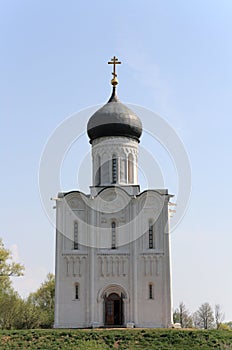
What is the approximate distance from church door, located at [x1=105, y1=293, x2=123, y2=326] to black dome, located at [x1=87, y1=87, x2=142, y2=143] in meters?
8.79

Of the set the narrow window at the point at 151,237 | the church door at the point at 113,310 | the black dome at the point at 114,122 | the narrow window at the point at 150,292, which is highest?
the black dome at the point at 114,122

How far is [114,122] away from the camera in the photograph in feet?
103

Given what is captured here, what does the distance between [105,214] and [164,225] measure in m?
3.13

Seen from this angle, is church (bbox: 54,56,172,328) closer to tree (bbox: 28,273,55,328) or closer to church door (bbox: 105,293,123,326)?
church door (bbox: 105,293,123,326)

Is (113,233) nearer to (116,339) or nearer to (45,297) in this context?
(116,339)

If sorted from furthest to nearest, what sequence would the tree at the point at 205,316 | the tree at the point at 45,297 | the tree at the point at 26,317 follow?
the tree at the point at 205,316 → the tree at the point at 45,297 → the tree at the point at 26,317

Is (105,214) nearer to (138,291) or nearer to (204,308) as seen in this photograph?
(138,291)

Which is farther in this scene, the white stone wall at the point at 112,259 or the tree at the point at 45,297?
the tree at the point at 45,297

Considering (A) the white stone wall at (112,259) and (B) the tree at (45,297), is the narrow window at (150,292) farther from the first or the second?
(B) the tree at (45,297)

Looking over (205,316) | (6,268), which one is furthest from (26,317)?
(205,316)

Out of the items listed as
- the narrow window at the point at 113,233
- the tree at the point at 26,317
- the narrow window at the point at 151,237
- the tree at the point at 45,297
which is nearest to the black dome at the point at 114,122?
the narrow window at the point at 113,233

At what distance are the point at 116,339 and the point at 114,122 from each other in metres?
12.0

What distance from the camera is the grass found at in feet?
77.1

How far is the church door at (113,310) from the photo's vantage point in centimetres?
2872
